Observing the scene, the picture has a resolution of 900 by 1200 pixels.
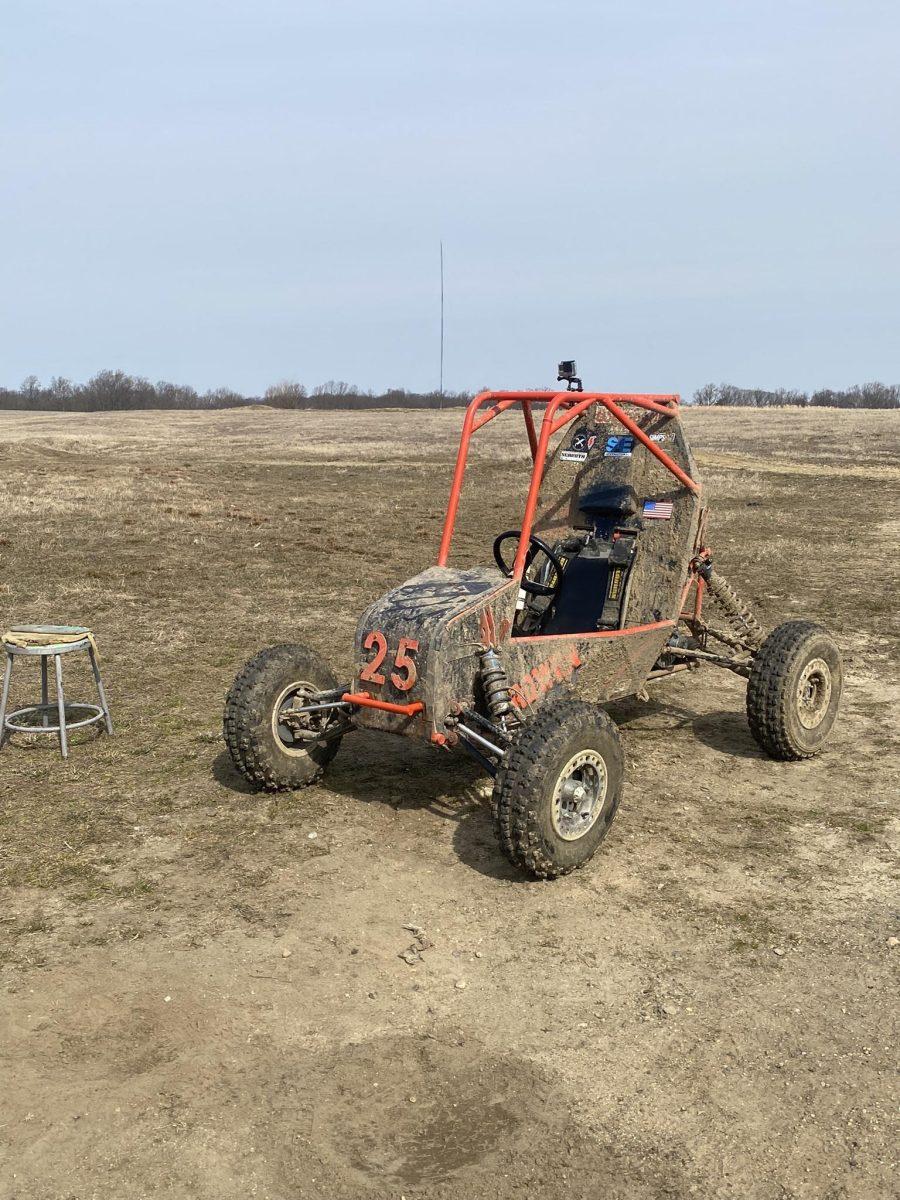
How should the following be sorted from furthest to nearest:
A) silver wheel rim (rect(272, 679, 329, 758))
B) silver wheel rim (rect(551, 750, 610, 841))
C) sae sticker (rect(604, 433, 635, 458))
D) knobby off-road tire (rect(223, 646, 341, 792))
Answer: sae sticker (rect(604, 433, 635, 458)) < silver wheel rim (rect(272, 679, 329, 758)) < knobby off-road tire (rect(223, 646, 341, 792)) < silver wheel rim (rect(551, 750, 610, 841))

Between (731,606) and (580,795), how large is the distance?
10.3 feet

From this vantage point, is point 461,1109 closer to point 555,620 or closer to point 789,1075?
point 789,1075

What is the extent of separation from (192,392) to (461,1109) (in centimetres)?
11362

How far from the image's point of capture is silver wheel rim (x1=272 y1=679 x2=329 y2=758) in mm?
6598

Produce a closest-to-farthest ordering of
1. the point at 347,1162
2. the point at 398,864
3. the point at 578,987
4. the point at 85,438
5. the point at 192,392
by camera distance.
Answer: the point at 347,1162 < the point at 578,987 < the point at 398,864 < the point at 85,438 < the point at 192,392

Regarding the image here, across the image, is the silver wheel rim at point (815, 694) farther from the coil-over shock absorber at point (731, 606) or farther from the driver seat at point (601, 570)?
the driver seat at point (601, 570)

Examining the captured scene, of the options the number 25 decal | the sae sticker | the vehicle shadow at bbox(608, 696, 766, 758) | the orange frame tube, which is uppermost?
the sae sticker

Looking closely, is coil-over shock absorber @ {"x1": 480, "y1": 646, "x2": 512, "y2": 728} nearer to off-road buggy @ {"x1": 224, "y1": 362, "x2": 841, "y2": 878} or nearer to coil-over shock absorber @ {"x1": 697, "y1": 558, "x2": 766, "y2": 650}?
off-road buggy @ {"x1": 224, "y1": 362, "x2": 841, "y2": 878}

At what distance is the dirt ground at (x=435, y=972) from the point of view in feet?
12.4

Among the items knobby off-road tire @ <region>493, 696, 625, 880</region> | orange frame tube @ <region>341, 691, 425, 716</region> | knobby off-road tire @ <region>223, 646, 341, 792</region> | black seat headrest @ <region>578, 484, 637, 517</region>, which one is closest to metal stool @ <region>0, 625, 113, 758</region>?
knobby off-road tire @ <region>223, 646, 341, 792</region>

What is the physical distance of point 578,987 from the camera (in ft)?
15.7

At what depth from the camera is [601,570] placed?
816 centimetres

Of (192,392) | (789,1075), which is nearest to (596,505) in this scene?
(789,1075)

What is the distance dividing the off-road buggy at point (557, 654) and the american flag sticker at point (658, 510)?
0.05ft
